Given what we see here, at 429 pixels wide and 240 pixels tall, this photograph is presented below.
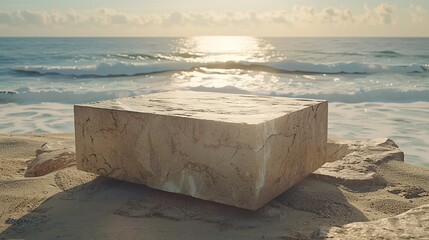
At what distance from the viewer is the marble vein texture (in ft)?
7.65

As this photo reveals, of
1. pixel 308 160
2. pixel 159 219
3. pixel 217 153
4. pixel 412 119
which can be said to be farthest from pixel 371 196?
pixel 412 119

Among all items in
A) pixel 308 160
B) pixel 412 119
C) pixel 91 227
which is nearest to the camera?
pixel 91 227

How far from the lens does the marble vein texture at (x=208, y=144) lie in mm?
2332

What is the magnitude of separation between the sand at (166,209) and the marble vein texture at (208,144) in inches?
4.4

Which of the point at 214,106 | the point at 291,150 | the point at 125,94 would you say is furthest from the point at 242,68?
the point at 291,150

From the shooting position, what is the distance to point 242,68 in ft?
57.4

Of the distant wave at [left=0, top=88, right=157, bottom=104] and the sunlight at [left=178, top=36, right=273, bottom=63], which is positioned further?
the sunlight at [left=178, top=36, right=273, bottom=63]

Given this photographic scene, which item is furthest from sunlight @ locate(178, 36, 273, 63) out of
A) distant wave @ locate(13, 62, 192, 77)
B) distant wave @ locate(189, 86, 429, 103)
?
distant wave @ locate(189, 86, 429, 103)

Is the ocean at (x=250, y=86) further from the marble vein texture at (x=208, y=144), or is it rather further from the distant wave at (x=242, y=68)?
the marble vein texture at (x=208, y=144)

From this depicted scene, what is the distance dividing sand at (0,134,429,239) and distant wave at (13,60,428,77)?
1337 cm

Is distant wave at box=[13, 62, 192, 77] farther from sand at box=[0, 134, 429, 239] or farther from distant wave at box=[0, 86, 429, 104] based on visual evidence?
sand at box=[0, 134, 429, 239]

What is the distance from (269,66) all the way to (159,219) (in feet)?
50.2

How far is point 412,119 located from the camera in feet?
22.4

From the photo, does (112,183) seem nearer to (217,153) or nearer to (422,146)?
(217,153)
